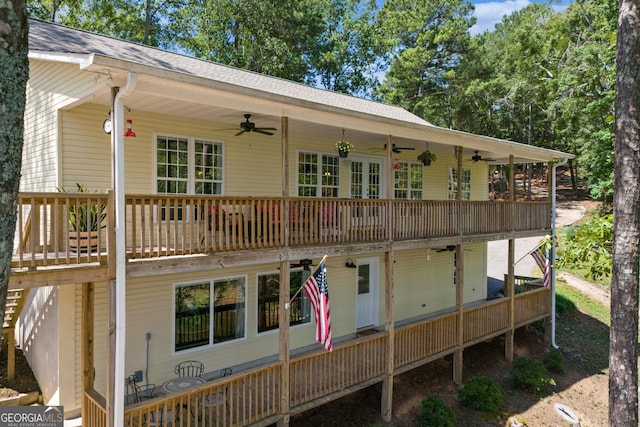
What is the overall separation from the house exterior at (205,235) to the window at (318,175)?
5 cm

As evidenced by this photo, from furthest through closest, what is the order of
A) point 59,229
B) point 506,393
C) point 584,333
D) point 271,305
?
point 584,333, point 506,393, point 271,305, point 59,229

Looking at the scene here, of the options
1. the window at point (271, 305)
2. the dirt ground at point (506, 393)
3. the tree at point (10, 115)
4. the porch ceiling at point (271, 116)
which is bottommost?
the dirt ground at point (506, 393)

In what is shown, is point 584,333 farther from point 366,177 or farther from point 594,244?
point 366,177

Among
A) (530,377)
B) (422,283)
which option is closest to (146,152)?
(422,283)

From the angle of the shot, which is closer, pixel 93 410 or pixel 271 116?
pixel 93 410

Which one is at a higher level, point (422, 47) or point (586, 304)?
point (422, 47)

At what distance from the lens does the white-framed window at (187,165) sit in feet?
31.5

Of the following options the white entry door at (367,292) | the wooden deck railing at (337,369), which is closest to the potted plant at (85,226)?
the wooden deck railing at (337,369)

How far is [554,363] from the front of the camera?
1463 cm

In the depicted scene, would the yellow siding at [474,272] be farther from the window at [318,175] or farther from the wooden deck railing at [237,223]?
the window at [318,175]

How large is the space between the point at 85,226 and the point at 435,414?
8.93 m

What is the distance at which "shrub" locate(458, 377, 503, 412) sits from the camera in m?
11.4

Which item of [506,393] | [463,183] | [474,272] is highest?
[463,183]

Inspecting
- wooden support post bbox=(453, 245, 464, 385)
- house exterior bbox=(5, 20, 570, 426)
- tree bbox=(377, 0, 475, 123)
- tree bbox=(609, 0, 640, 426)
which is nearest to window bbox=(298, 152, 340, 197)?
house exterior bbox=(5, 20, 570, 426)
